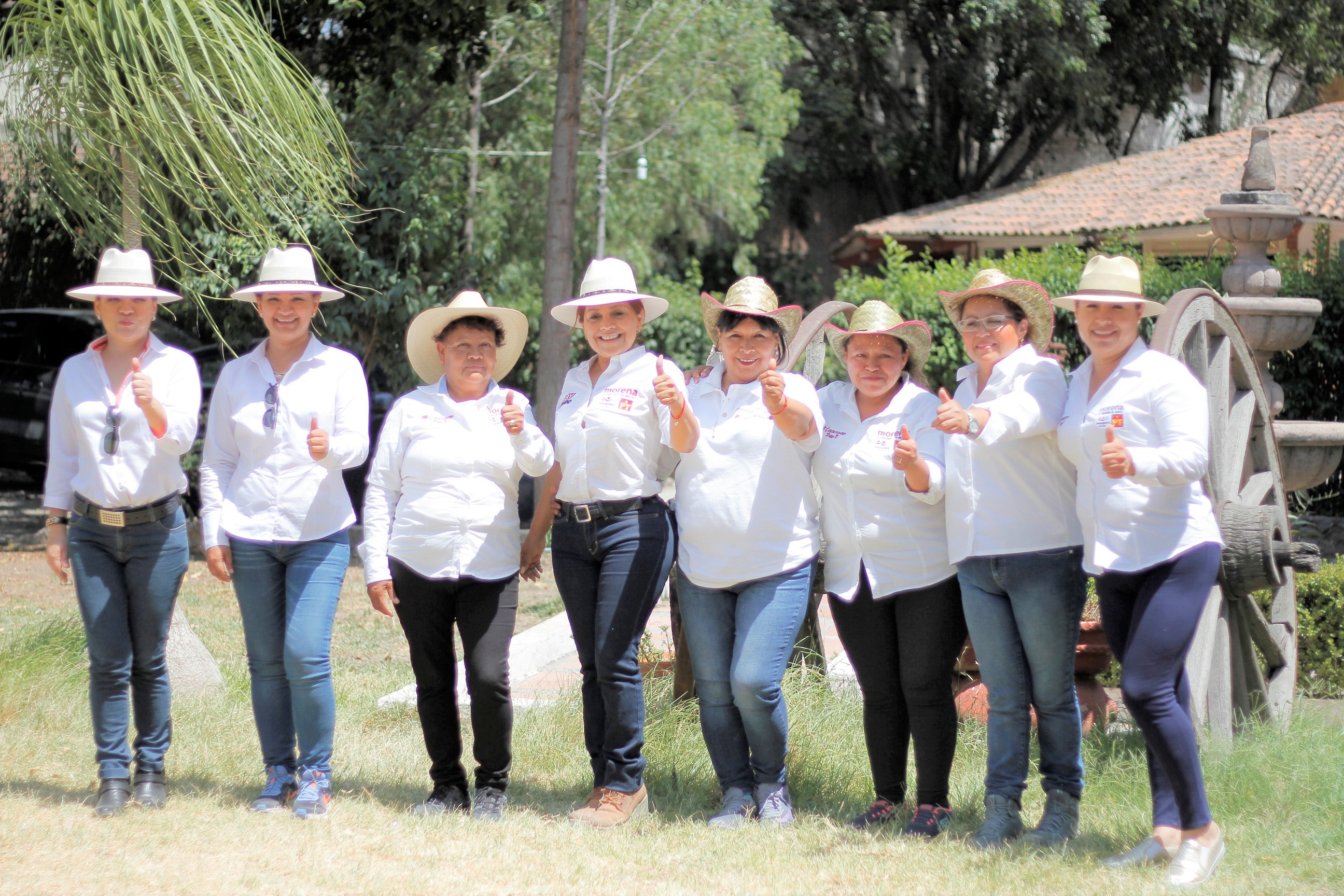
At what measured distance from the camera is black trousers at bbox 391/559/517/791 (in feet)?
13.8

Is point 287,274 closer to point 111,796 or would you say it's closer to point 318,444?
point 318,444

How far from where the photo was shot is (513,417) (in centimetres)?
Answer: 402

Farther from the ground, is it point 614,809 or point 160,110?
Answer: point 160,110

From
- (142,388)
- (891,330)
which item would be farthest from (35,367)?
(891,330)

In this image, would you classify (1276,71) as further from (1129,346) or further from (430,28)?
(1129,346)

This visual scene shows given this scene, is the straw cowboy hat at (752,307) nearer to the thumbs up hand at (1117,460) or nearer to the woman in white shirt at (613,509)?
the woman in white shirt at (613,509)

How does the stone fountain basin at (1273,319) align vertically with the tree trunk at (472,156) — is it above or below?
below

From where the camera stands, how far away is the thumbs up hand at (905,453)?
3.74m

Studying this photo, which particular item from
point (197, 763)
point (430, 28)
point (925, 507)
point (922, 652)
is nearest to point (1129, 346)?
point (925, 507)

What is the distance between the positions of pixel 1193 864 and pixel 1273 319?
3.00 meters

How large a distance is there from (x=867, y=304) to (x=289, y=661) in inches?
86.7

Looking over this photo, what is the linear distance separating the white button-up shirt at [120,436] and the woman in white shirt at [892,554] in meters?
2.13

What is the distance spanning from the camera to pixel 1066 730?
391 centimetres

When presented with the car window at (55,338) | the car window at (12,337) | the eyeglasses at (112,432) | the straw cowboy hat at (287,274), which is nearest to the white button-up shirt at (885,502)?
the straw cowboy hat at (287,274)
